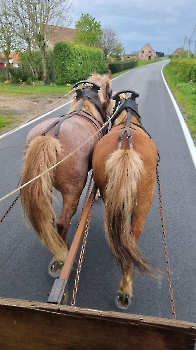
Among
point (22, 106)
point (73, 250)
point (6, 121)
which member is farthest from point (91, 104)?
point (22, 106)

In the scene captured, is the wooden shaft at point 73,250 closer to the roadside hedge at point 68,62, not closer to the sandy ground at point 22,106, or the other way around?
the sandy ground at point 22,106

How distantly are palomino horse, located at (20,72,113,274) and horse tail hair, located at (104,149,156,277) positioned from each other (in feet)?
1.79

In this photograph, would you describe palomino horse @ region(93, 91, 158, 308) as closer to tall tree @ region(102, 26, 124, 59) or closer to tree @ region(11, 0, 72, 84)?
tree @ region(11, 0, 72, 84)

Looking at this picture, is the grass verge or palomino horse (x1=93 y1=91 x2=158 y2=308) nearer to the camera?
palomino horse (x1=93 y1=91 x2=158 y2=308)

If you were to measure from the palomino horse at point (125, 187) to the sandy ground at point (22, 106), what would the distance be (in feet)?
20.8

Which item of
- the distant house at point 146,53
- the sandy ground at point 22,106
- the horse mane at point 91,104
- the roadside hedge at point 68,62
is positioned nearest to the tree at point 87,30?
the roadside hedge at point 68,62

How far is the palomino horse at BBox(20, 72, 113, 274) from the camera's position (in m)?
2.12

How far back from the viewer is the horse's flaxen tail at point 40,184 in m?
2.11

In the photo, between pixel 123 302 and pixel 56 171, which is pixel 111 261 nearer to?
pixel 123 302

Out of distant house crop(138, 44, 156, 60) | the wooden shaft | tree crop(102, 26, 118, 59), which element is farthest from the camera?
distant house crop(138, 44, 156, 60)

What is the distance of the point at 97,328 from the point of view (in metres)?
1.01

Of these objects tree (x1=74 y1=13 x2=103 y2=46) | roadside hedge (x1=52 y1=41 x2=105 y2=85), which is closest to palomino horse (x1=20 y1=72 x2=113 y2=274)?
roadside hedge (x1=52 y1=41 x2=105 y2=85)

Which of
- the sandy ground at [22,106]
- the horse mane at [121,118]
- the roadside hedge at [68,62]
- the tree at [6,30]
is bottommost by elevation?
the horse mane at [121,118]

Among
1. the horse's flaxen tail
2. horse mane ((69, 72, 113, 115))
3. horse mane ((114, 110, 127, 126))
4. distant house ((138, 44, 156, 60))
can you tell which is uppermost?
distant house ((138, 44, 156, 60))
